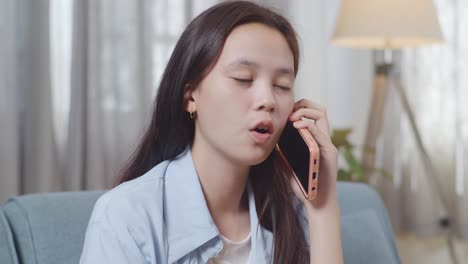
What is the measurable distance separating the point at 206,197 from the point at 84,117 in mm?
1475

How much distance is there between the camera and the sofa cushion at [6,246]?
103 centimetres

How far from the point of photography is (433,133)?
11.8 ft

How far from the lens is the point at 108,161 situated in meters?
2.56

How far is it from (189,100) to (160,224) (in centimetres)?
21

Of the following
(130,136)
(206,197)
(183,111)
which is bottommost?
(130,136)

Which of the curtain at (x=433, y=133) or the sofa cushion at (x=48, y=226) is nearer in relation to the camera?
the sofa cushion at (x=48, y=226)

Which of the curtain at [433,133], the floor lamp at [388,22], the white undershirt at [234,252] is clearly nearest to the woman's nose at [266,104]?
the white undershirt at [234,252]

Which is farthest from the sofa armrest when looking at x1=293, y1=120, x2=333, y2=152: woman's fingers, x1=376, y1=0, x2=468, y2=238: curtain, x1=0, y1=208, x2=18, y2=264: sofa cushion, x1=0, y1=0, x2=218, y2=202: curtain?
x1=376, y1=0, x2=468, y2=238: curtain

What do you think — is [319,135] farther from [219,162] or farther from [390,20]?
[390,20]

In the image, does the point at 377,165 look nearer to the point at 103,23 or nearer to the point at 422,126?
the point at 422,126

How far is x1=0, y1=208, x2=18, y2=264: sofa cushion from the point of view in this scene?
103 cm

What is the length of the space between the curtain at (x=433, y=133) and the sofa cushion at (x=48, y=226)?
255 cm

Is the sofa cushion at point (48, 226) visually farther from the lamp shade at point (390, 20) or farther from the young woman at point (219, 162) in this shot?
the lamp shade at point (390, 20)

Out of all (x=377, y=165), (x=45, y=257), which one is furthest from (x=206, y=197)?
(x=377, y=165)
